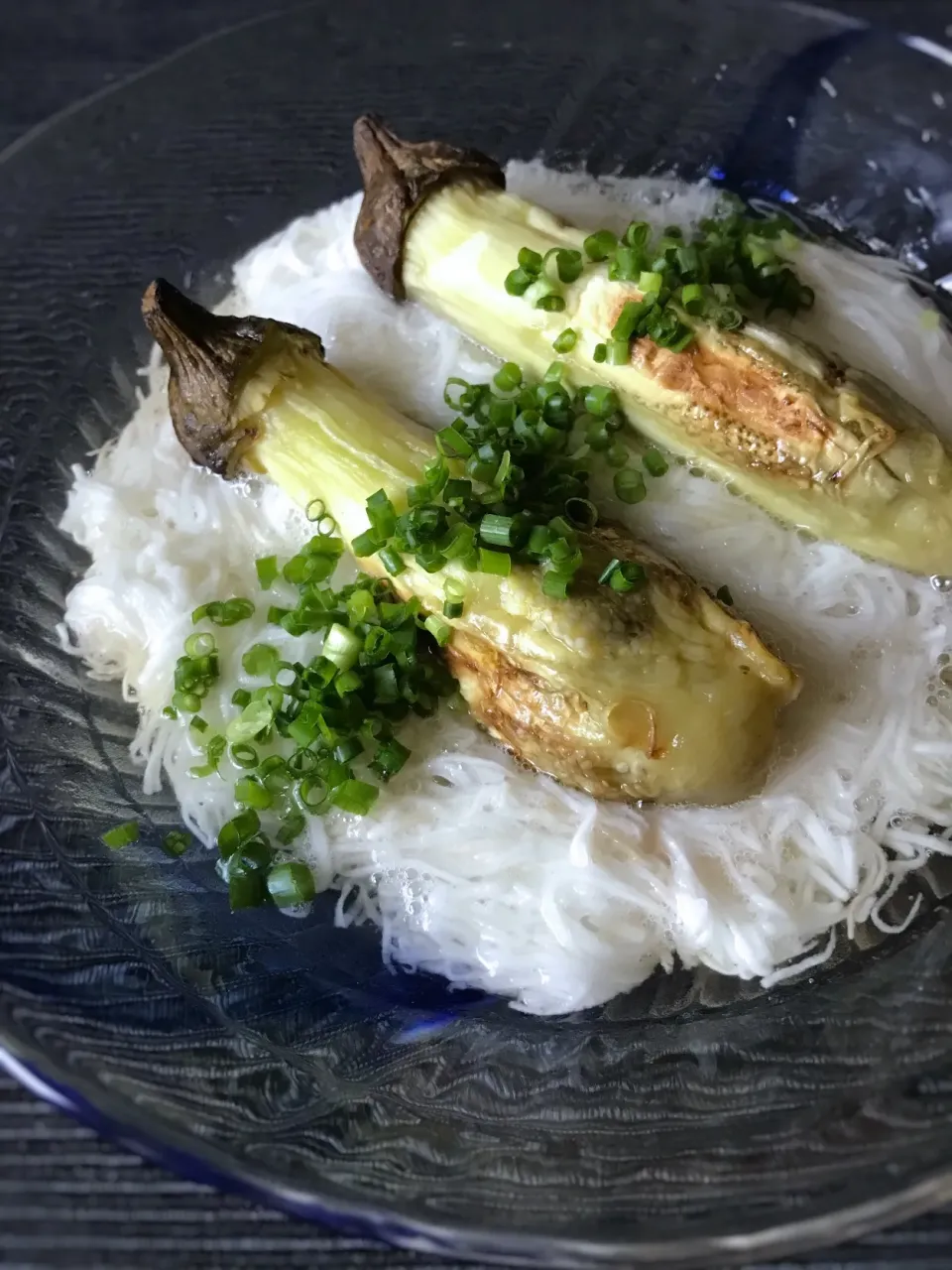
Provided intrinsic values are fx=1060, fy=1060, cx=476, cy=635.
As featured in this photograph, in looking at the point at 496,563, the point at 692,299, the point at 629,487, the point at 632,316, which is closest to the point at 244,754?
the point at 496,563

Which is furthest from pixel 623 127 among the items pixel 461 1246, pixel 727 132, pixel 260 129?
pixel 461 1246

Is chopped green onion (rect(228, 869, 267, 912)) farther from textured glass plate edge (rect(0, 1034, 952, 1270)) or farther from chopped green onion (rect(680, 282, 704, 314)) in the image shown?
chopped green onion (rect(680, 282, 704, 314))

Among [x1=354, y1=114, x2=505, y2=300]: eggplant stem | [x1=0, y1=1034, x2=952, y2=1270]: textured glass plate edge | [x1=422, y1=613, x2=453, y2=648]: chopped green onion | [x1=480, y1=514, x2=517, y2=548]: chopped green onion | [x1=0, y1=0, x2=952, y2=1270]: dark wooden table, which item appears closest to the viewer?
[x1=0, y1=1034, x2=952, y2=1270]: textured glass plate edge

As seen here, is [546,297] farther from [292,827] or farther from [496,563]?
[292,827]

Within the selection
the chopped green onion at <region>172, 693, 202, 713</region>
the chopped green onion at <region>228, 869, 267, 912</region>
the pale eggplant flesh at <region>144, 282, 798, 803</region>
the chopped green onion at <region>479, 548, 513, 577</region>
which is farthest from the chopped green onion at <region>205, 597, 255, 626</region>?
the chopped green onion at <region>479, 548, 513, 577</region>

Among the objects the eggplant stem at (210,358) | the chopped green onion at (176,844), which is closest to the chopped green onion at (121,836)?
the chopped green onion at (176,844)

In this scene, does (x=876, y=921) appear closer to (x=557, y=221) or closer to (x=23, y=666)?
(x=557, y=221)
